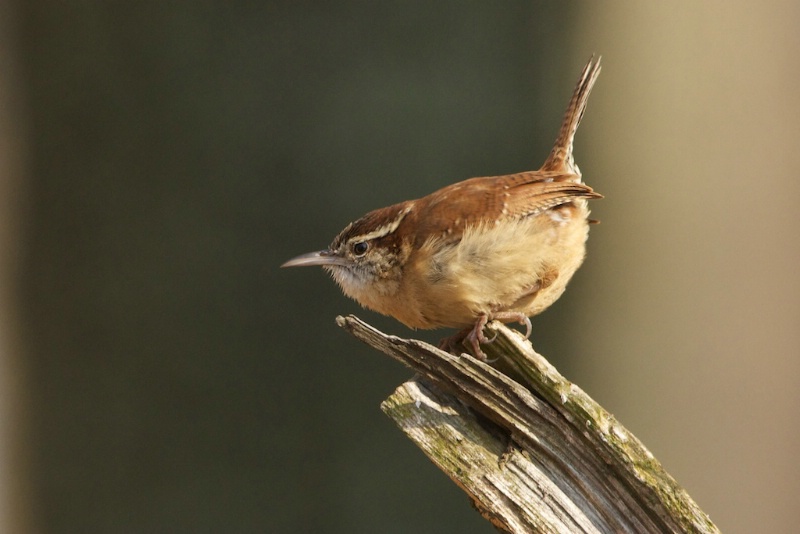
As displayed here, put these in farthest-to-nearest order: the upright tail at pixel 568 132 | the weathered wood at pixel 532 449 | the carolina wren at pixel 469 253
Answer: the upright tail at pixel 568 132
the carolina wren at pixel 469 253
the weathered wood at pixel 532 449

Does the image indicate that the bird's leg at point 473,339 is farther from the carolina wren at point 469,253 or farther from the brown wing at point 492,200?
the brown wing at point 492,200

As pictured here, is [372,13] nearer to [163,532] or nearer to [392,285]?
[392,285]

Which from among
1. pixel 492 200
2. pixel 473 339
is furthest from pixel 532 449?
pixel 492 200

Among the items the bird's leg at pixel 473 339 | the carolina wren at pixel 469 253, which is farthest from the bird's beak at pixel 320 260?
the bird's leg at pixel 473 339

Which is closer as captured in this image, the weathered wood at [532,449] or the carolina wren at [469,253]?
the weathered wood at [532,449]

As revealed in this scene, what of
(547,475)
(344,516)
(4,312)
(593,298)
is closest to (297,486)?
(344,516)

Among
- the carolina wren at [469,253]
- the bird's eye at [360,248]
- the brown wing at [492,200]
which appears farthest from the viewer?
the bird's eye at [360,248]

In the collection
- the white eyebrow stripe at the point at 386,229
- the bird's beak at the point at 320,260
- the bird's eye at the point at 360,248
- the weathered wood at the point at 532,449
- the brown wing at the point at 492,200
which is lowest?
the weathered wood at the point at 532,449

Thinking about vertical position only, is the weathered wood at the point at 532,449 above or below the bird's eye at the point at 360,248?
below

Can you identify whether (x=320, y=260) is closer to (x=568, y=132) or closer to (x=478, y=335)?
(x=478, y=335)
